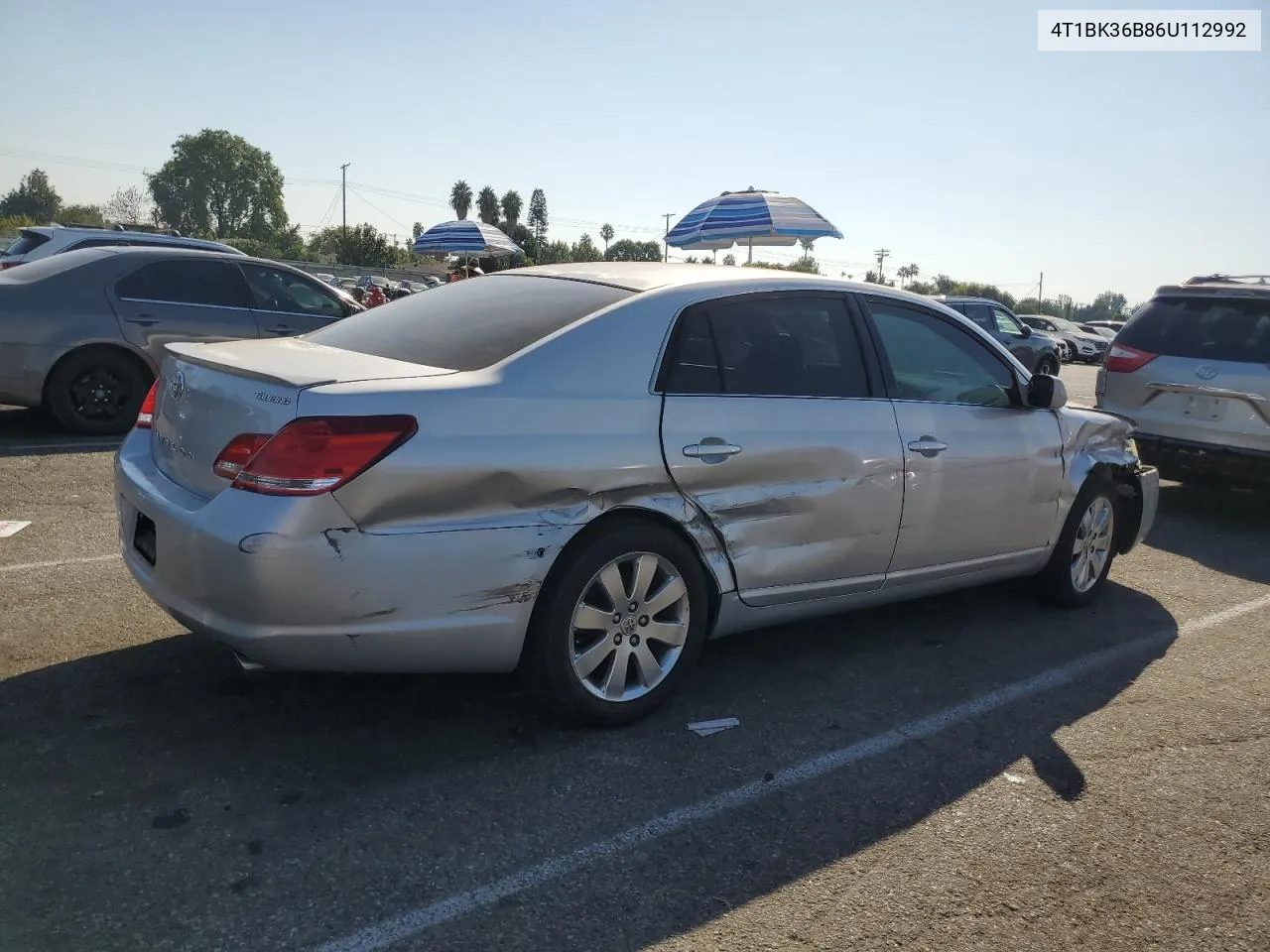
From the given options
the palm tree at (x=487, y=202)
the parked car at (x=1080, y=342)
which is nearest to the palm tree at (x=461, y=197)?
the palm tree at (x=487, y=202)

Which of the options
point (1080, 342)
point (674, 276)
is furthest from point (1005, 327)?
point (1080, 342)

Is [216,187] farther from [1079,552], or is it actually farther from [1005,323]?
[1079,552]

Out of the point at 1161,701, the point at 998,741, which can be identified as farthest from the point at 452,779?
the point at 1161,701

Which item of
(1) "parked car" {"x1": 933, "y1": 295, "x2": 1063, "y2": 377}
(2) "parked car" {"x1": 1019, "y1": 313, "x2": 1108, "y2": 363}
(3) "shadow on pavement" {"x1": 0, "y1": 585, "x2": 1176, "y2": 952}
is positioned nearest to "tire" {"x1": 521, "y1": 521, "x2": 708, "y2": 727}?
(3) "shadow on pavement" {"x1": 0, "y1": 585, "x2": 1176, "y2": 952}

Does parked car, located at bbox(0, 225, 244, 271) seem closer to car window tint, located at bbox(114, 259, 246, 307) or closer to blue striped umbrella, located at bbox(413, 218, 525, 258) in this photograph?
car window tint, located at bbox(114, 259, 246, 307)

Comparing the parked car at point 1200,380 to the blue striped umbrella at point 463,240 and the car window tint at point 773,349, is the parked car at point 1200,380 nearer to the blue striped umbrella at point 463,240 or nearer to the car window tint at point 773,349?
the car window tint at point 773,349

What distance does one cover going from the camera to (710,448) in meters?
3.78

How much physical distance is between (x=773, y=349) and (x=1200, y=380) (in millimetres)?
5056

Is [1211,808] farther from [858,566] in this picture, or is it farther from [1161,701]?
[858,566]

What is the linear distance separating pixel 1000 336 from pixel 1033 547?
47.2 ft

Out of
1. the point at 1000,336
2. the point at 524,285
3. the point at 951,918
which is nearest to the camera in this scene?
the point at 951,918

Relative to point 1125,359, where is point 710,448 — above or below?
below

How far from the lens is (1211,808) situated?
348cm

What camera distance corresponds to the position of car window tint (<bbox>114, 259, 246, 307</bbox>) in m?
8.92
